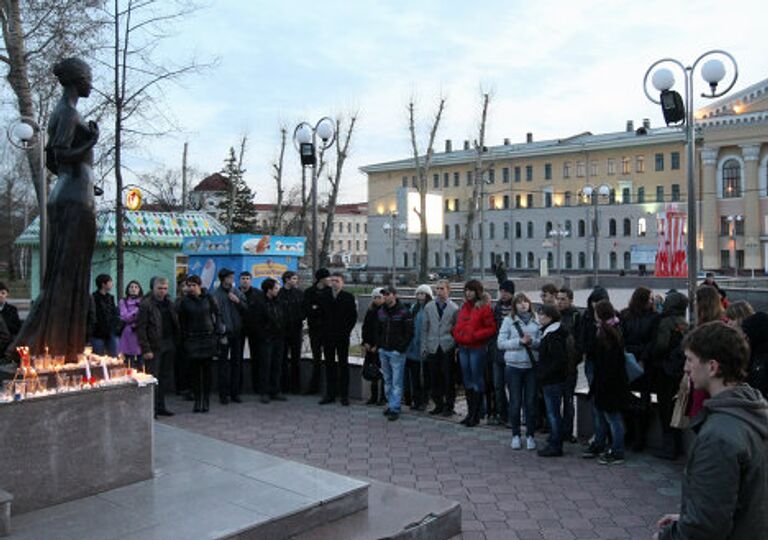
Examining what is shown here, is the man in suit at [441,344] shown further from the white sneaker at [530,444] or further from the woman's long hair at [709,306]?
the woman's long hair at [709,306]

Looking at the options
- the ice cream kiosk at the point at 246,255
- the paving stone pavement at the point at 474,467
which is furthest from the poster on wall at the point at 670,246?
the paving stone pavement at the point at 474,467

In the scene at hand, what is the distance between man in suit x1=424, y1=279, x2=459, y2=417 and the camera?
9.27 m

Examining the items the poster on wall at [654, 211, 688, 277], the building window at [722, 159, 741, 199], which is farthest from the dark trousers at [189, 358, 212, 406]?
the building window at [722, 159, 741, 199]

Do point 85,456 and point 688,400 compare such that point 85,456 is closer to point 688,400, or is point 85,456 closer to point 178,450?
point 178,450

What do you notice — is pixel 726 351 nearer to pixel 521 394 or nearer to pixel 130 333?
pixel 521 394

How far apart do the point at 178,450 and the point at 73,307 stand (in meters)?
1.72

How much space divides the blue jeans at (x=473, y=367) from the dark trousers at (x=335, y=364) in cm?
208

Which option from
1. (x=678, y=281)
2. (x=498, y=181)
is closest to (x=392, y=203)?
(x=498, y=181)

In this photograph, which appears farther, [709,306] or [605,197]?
[605,197]

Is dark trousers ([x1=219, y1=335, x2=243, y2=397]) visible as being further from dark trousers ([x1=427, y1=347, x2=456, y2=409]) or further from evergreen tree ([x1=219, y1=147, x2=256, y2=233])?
evergreen tree ([x1=219, y1=147, x2=256, y2=233])

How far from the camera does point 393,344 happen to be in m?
9.34

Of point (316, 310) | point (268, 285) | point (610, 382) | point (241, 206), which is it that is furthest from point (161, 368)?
point (241, 206)

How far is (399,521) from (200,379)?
17.2 ft

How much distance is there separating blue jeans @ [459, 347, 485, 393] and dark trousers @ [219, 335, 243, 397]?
350cm
